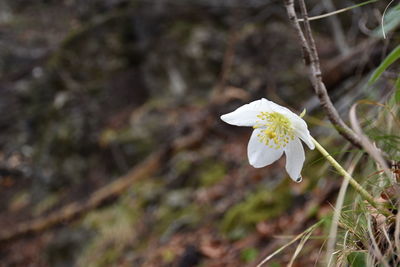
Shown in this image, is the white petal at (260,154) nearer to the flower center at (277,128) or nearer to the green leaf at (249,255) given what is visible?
the flower center at (277,128)

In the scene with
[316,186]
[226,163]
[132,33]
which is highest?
[132,33]

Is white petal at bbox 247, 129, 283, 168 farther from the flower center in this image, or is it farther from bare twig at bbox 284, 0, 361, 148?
bare twig at bbox 284, 0, 361, 148

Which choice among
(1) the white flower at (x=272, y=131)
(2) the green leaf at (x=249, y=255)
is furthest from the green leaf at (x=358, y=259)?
(2) the green leaf at (x=249, y=255)

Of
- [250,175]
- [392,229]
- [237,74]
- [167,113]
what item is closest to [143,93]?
[167,113]

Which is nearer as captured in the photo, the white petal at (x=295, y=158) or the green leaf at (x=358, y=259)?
the green leaf at (x=358, y=259)

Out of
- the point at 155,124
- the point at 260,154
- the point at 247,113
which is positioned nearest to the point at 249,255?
the point at 260,154

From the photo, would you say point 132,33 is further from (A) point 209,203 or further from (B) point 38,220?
(A) point 209,203
